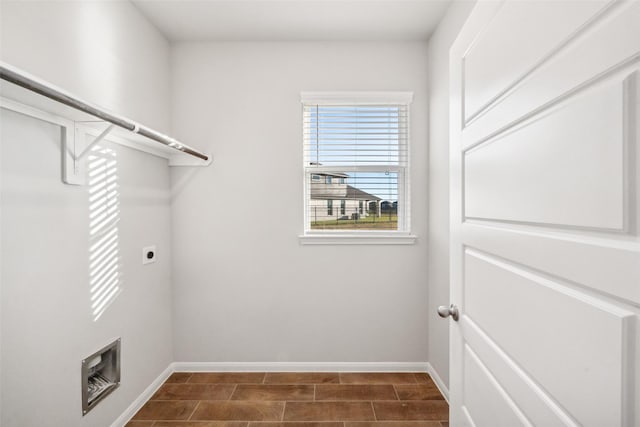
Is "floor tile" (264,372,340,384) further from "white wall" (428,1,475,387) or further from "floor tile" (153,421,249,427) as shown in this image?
"white wall" (428,1,475,387)

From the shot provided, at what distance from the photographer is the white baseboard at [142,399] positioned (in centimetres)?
186

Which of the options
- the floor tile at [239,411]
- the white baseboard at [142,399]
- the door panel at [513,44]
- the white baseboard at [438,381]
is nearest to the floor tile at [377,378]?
the white baseboard at [438,381]

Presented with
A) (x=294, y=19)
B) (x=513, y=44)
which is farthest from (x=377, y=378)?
(x=294, y=19)

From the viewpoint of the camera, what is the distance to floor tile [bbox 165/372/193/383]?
7.68ft

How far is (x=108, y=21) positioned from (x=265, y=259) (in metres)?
1.69

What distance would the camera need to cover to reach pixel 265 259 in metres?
2.46

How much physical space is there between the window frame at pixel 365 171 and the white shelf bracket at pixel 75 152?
1.35 meters

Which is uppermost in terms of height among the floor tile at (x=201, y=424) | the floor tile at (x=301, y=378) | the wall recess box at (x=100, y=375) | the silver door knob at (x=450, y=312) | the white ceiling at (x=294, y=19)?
the white ceiling at (x=294, y=19)

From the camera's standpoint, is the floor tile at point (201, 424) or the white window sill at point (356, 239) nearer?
the floor tile at point (201, 424)

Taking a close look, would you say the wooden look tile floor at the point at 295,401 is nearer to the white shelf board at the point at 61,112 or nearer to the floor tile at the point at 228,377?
the floor tile at the point at 228,377

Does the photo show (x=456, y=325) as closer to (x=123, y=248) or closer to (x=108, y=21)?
(x=123, y=248)

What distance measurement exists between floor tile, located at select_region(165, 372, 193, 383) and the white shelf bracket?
1545mm

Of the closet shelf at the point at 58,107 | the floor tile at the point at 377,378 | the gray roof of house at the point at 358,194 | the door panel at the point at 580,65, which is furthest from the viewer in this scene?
the gray roof of house at the point at 358,194

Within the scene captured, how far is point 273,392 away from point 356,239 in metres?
1.17
